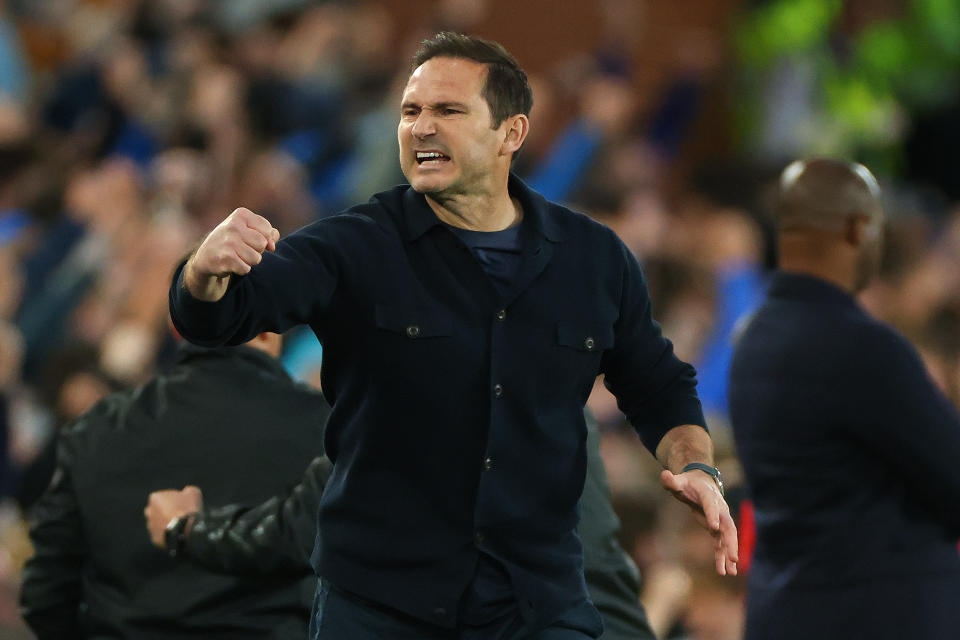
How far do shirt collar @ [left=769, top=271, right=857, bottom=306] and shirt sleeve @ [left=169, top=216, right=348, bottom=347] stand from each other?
1.53 m

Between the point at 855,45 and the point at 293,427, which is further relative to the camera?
the point at 855,45

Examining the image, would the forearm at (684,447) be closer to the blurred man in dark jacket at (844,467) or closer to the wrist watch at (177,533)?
the blurred man in dark jacket at (844,467)

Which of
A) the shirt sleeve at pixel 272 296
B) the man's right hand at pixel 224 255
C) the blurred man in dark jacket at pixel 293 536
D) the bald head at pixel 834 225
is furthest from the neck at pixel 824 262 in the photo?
the man's right hand at pixel 224 255

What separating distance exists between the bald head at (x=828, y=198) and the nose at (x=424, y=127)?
140 cm

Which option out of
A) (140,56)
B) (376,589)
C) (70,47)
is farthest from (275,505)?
(70,47)

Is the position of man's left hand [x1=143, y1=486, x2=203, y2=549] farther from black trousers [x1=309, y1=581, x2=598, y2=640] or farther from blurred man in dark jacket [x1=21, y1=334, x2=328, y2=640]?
black trousers [x1=309, y1=581, x2=598, y2=640]

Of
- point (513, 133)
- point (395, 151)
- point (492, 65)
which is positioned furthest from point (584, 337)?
point (395, 151)

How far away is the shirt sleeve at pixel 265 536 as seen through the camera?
395 cm

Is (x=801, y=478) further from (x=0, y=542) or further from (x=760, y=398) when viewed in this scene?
(x=0, y=542)

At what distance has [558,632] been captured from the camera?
10.6 feet

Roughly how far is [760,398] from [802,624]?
570 millimetres

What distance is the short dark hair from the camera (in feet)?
11.2

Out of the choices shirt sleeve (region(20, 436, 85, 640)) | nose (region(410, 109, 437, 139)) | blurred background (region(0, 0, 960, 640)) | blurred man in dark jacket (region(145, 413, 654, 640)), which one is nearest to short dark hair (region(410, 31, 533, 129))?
nose (region(410, 109, 437, 139))

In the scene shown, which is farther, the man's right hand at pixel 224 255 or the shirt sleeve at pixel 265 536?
the shirt sleeve at pixel 265 536
